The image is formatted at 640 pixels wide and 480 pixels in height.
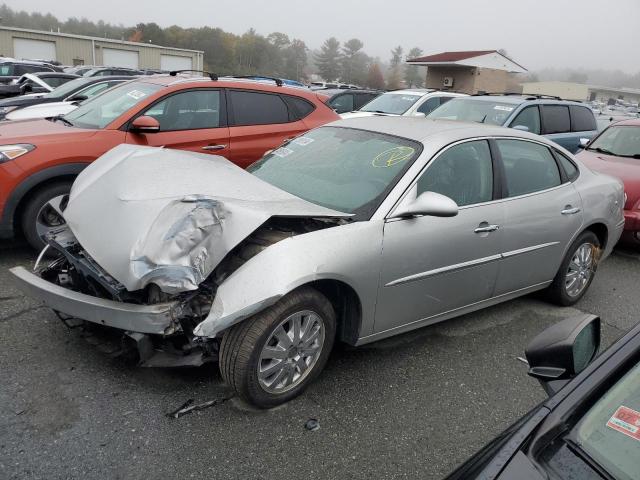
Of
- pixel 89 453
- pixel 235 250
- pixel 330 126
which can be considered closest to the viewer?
pixel 89 453

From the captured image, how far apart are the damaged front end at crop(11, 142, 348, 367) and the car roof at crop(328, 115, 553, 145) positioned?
103 cm

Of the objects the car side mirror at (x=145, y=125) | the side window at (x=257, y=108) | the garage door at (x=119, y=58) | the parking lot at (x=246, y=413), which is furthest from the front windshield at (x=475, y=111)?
the garage door at (x=119, y=58)

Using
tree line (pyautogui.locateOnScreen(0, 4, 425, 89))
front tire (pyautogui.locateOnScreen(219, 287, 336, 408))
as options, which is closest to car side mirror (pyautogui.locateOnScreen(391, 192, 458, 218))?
front tire (pyautogui.locateOnScreen(219, 287, 336, 408))

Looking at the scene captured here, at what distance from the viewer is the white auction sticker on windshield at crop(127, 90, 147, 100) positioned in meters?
5.34

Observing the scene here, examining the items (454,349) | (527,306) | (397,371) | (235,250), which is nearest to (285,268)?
(235,250)

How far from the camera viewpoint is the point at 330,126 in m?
4.13

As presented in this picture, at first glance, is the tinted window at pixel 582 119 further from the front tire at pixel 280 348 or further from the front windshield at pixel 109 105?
the front tire at pixel 280 348

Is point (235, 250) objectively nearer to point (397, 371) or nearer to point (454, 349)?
point (397, 371)

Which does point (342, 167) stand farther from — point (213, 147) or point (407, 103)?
point (407, 103)

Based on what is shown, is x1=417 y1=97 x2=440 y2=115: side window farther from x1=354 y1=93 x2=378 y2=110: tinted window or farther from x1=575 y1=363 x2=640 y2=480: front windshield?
x1=575 y1=363 x2=640 y2=480: front windshield

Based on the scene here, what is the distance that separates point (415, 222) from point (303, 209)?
0.73 m

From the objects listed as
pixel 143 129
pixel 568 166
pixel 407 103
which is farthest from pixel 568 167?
pixel 407 103

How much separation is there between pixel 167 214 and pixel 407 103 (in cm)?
855

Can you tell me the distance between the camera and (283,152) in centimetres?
405
